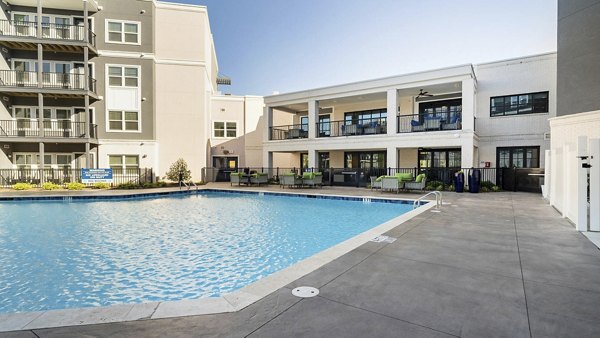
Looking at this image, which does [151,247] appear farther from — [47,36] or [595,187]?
[47,36]

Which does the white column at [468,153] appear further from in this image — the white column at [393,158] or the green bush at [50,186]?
the green bush at [50,186]

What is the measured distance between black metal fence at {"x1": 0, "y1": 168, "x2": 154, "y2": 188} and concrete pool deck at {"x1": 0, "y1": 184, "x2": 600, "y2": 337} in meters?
19.6

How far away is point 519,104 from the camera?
693 inches

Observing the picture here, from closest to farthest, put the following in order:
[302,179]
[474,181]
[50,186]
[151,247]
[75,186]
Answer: [151,247]
[474,181]
[50,186]
[75,186]
[302,179]

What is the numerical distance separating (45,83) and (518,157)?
96.3 ft

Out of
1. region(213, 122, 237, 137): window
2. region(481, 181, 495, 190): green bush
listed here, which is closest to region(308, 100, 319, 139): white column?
region(213, 122, 237, 137): window

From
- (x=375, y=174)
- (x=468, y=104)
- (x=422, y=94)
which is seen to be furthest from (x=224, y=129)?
(x=468, y=104)

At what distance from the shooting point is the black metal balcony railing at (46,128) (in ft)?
64.0

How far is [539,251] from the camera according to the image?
16.4ft

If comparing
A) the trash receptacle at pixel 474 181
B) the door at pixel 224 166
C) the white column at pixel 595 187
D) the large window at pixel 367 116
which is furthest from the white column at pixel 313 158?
the white column at pixel 595 187

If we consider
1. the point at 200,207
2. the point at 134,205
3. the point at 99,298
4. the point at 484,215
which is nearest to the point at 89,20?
the point at 134,205

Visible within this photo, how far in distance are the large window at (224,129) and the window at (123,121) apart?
6.04 m

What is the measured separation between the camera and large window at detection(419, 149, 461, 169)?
19312 millimetres

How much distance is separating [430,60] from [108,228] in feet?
71.9
